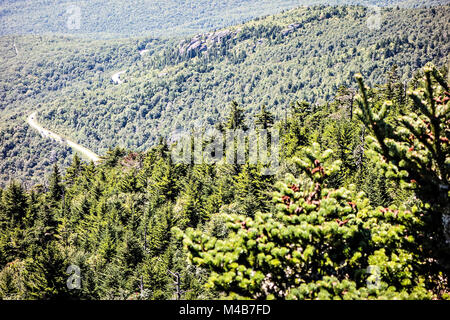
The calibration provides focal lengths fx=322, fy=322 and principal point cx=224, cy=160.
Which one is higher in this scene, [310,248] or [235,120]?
[235,120]

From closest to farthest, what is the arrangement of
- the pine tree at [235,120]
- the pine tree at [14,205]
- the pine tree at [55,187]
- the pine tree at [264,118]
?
the pine tree at [264,118] → the pine tree at [235,120] → the pine tree at [14,205] → the pine tree at [55,187]

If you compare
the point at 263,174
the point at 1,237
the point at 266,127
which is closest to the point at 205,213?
the point at 263,174

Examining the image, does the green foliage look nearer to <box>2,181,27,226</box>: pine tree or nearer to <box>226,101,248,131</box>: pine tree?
<box>226,101,248,131</box>: pine tree

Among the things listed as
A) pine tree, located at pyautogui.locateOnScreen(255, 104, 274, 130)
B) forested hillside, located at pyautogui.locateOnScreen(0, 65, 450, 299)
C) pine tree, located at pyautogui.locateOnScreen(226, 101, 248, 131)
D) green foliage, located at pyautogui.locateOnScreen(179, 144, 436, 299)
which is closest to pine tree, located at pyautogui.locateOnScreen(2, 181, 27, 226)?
forested hillside, located at pyautogui.locateOnScreen(0, 65, 450, 299)

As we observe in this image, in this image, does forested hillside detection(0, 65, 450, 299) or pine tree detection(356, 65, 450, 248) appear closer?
pine tree detection(356, 65, 450, 248)

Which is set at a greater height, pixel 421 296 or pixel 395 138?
pixel 395 138

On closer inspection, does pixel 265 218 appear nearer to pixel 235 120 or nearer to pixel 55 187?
pixel 235 120

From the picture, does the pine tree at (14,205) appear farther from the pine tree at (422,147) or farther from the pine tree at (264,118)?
the pine tree at (422,147)

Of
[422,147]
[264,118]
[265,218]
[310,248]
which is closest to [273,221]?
[265,218]

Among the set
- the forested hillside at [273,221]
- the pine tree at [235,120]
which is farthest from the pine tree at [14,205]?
the pine tree at [235,120]

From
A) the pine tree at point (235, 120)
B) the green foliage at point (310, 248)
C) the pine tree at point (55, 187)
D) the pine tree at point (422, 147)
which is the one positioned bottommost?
the green foliage at point (310, 248)

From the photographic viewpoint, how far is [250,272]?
7.49 m
